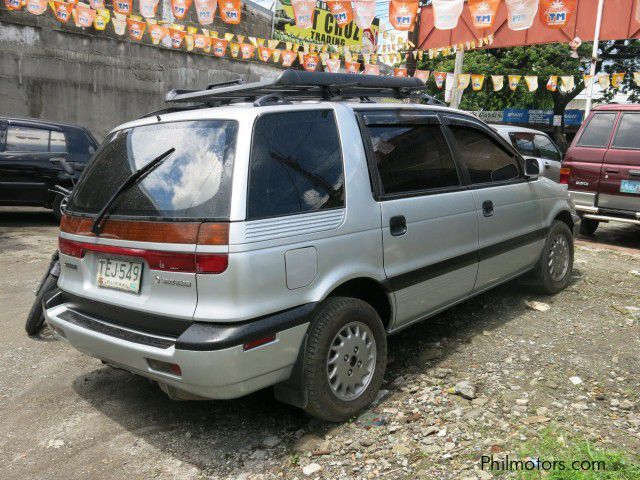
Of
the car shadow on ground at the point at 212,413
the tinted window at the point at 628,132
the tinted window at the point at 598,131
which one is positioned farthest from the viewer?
the tinted window at the point at 598,131

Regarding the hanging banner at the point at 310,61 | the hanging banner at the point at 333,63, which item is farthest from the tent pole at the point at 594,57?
the hanging banner at the point at 310,61

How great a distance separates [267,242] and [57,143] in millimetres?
7824

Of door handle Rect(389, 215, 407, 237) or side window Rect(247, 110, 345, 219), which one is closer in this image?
side window Rect(247, 110, 345, 219)

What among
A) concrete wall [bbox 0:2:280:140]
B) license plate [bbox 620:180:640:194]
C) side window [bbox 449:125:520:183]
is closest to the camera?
side window [bbox 449:125:520:183]

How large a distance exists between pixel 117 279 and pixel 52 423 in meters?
1.02

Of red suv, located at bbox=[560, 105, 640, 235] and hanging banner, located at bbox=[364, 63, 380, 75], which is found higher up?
hanging banner, located at bbox=[364, 63, 380, 75]

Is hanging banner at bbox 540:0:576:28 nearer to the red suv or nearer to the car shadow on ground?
the red suv

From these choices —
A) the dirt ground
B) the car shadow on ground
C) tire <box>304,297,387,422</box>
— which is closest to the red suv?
the dirt ground

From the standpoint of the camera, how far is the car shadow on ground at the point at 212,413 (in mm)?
2850

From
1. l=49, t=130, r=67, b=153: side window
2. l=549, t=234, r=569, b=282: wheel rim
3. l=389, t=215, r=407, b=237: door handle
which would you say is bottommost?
l=549, t=234, r=569, b=282: wheel rim

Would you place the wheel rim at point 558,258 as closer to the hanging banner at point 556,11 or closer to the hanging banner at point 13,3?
the hanging banner at point 556,11

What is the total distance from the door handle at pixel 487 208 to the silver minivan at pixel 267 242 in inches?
10.8

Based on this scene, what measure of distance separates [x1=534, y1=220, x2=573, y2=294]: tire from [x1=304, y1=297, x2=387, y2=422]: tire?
92.8 inches

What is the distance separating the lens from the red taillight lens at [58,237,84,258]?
297 centimetres
